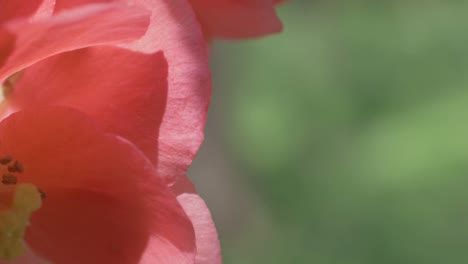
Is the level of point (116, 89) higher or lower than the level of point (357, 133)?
higher

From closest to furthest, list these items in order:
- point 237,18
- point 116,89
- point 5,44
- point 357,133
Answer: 1. point 5,44
2. point 116,89
3. point 237,18
4. point 357,133

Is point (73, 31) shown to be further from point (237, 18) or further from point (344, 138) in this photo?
point (344, 138)

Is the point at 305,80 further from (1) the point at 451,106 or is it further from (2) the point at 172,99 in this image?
(2) the point at 172,99

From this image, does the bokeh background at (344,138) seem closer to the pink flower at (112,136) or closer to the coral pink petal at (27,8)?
the pink flower at (112,136)

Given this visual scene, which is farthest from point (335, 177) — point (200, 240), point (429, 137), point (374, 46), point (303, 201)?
point (200, 240)

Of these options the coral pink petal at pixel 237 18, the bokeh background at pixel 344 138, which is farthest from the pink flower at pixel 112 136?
the bokeh background at pixel 344 138

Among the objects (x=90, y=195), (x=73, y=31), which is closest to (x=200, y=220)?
(x=90, y=195)
